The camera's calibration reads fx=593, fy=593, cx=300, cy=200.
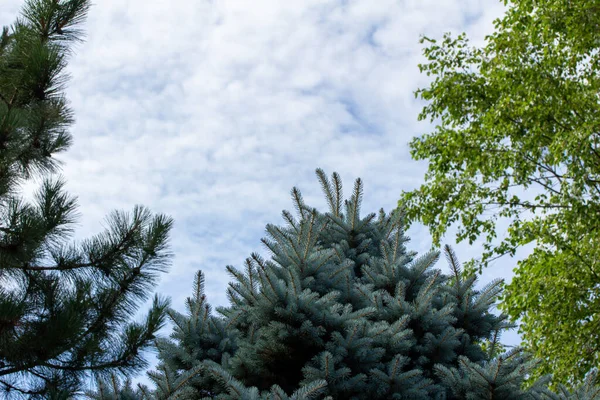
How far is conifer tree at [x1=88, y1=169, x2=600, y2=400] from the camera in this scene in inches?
149

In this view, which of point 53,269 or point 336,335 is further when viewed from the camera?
point 53,269

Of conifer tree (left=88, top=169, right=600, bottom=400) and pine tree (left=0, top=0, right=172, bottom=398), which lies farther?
pine tree (left=0, top=0, right=172, bottom=398)

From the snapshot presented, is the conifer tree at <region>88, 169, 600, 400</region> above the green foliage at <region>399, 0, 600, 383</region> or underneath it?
underneath

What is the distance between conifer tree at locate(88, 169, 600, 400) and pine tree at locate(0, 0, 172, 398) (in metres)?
2.35

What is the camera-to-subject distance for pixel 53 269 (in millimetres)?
6918

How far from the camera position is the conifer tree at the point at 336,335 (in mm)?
3795

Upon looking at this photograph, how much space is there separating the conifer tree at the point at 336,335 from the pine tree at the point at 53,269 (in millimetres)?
2355

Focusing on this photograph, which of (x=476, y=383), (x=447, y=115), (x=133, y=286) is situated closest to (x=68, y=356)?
(x=133, y=286)

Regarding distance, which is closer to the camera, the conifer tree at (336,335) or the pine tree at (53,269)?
→ the conifer tree at (336,335)

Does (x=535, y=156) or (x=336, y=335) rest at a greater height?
(x=535, y=156)

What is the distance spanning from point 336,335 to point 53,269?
4.38 m

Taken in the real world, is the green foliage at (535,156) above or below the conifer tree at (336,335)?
above

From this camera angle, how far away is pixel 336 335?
151 inches

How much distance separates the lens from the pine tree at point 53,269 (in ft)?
20.6
